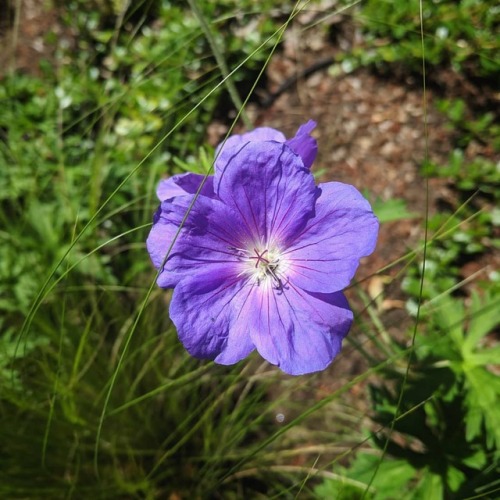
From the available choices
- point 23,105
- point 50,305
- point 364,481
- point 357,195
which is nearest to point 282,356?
→ point 357,195

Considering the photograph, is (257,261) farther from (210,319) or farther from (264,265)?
(210,319)

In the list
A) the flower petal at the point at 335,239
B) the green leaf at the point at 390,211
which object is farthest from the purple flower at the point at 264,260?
the green leaf at the point at 390,211

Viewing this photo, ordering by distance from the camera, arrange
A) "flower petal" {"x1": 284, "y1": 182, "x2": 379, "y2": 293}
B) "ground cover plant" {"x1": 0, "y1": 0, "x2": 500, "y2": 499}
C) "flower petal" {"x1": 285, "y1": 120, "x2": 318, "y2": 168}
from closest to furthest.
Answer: "flower petal" {"x1": 284, "y1": 182, "x2": 379, "y2": 293} → "flower petal" {"x1": 285, "y1": 120, "x2": 318, "y2": 168} → "ground cover plant" {"x1": 0, "y1": 0, "x2": 500, "y2": 499}

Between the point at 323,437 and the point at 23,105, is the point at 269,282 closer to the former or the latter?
the point at 323,437

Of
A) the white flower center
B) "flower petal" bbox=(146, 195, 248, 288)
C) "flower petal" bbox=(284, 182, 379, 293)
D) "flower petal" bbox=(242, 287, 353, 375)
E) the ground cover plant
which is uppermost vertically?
"flower petal" bbox=(146, 195, 248, 288)

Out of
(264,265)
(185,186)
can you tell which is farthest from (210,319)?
(185,186)

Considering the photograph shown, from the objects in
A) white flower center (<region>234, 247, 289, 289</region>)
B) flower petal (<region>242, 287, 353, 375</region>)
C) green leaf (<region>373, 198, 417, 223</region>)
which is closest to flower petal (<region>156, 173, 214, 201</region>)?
white flower center (<region>234, 247, 289, 289</region>)

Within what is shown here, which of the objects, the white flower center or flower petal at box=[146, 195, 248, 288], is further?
the white flower center

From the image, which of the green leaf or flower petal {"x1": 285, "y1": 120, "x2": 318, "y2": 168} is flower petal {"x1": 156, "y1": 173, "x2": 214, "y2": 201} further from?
the green leaf
